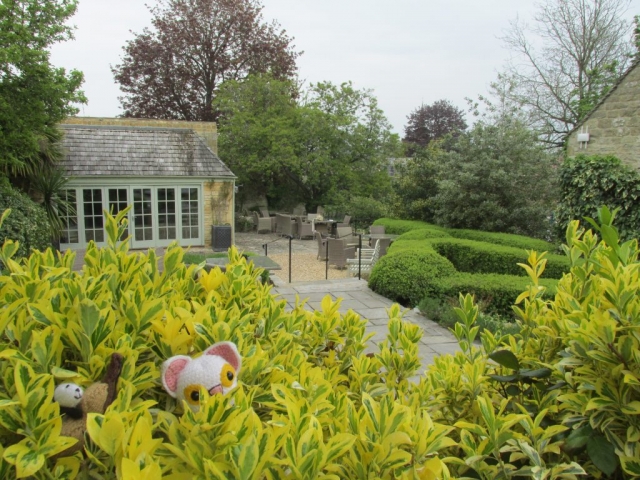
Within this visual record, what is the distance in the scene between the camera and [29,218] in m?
9.61

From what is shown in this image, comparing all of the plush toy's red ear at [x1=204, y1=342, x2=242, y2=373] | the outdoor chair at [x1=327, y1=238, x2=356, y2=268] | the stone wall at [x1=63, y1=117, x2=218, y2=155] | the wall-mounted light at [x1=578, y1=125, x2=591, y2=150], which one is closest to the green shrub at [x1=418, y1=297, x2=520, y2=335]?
the outdoor chair at [x1=327, y1=238, x2=356, y2=268]

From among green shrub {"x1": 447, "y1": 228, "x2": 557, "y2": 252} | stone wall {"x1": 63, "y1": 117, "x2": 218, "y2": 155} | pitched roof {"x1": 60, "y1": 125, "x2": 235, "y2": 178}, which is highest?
stone wall {"x1": 63, "y1": 117, "x2": 218, "y2": 155}

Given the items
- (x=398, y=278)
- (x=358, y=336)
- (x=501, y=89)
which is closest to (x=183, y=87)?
(x=501, y=89)

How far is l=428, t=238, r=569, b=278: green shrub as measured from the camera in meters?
8.91

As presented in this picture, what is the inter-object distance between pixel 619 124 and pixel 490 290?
7266 millimetres

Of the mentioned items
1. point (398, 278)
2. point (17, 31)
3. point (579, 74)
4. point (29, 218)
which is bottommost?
point (398, 278)

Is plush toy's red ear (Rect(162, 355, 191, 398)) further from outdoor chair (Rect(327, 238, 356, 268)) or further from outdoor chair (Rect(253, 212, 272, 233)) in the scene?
outdoor chair (Rect(253, 212, 272, 233))

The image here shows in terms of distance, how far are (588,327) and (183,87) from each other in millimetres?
27800

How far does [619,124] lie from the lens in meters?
11.3

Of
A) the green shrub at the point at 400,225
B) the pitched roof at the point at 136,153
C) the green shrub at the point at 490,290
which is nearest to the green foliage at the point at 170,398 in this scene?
the green shrub at the point at 490,290

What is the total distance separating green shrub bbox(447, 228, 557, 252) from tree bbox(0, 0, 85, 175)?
1056cm

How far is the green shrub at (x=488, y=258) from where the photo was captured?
29.2ft

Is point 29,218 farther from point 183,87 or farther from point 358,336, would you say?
point 183,87

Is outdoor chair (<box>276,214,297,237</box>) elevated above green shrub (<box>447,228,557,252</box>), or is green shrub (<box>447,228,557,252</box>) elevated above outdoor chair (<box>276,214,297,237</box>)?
green shrub (<box>447,228,557,252</box>)
